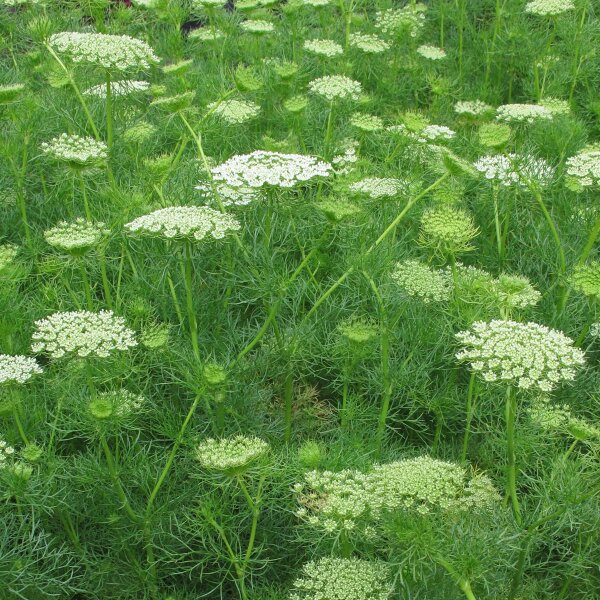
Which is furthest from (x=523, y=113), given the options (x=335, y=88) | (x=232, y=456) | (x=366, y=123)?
(x=232, y=456)

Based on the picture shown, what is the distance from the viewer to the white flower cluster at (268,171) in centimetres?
376

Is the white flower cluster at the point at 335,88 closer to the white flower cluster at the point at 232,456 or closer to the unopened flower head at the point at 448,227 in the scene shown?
the unopened flower head at the point at 448,227

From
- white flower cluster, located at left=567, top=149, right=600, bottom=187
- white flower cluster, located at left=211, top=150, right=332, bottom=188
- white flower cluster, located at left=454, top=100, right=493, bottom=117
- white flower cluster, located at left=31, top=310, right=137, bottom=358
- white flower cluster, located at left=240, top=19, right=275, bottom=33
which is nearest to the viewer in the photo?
white flower cluster, located at left=31, top=310, right=137, bottom=358

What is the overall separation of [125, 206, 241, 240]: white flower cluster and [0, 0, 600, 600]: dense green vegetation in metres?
0.02

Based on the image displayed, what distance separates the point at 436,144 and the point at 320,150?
84 centimetres

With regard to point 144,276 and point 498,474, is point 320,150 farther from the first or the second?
point 498,474

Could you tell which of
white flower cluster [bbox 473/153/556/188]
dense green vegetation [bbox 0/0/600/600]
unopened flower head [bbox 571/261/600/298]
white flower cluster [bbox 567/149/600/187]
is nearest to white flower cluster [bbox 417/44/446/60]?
dense green vegetation [bbox 0/0/600/600]

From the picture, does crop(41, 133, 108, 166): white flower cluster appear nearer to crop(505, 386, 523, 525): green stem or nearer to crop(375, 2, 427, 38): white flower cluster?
crop(505, 386, 523, 525): green stem

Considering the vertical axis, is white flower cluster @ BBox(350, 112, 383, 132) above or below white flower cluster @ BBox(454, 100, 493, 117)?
above

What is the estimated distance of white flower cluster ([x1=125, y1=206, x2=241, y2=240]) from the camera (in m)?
3.55

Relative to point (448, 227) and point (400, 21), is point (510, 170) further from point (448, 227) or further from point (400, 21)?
point (400, 21)

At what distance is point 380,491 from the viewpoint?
306 centimetres

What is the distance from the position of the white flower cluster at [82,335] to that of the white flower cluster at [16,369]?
0.13 meters

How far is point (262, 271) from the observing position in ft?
13.6
